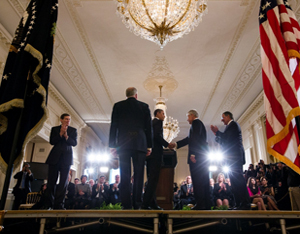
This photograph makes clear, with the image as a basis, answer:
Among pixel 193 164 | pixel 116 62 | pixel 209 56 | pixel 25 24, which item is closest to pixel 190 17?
pixel 193 164

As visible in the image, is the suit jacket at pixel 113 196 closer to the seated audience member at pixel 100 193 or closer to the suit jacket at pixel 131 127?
the seated audience member at pixel 100 193

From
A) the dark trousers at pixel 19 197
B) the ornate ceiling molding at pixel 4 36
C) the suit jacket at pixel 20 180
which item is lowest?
the dark trousers at pixel 19 197

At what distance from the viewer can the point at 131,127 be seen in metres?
3.18

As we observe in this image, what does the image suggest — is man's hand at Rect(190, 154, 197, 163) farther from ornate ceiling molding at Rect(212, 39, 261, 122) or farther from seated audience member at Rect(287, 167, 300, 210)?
ornate ceiling molding at Rect(212, 39, 261, 122)

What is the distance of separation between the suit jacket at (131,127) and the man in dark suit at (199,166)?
94cm

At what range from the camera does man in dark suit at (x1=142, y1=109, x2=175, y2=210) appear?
3.25m

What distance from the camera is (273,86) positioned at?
2.62 meters

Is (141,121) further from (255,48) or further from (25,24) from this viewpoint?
(255,48)

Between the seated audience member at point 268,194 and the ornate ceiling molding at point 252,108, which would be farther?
the ornate ceiling molding at point 252,108

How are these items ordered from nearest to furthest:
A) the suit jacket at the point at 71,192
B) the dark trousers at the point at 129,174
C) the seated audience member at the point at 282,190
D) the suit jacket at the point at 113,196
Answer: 1. the dark trousers at the point at 129,174
2. the seated audience member at the point at 282,190
3. the suit jacket at the point at 71,192
4. the suit jacket at the point at 113,196

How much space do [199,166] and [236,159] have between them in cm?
58

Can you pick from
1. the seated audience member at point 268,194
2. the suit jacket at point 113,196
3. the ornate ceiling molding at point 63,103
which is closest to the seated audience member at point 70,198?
the suit jacket at point 113,196

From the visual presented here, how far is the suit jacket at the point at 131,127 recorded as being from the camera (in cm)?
310

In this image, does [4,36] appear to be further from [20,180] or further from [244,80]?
[244,80]
